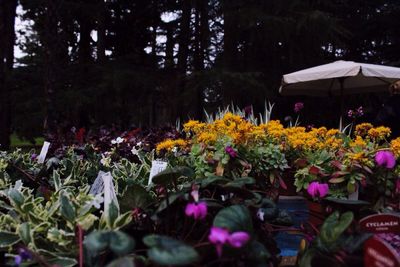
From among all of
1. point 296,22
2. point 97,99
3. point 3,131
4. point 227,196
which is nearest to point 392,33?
point 296,22

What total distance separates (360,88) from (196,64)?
4682mm

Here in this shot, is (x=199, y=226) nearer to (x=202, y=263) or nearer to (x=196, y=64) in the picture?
(x=202, y=263)

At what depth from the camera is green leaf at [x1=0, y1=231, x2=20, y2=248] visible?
1197 millimetres

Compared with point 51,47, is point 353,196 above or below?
below

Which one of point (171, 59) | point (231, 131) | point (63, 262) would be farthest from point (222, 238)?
point (171, 59)

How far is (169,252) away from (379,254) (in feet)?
1.54

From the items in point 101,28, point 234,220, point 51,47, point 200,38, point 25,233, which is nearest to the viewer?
point 234,220

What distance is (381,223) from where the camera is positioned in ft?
4.33

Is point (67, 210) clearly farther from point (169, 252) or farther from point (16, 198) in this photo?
point (169, 252)

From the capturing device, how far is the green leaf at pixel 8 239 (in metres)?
1.20

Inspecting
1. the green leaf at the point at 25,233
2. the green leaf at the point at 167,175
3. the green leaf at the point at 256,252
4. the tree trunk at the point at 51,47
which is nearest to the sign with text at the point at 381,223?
the green leaf at the point at 256,252

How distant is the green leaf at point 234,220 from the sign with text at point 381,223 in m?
0.42

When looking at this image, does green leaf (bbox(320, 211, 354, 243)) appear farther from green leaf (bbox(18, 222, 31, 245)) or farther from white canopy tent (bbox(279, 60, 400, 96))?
white canopy tent (bbox(279, 60, 400, 96))

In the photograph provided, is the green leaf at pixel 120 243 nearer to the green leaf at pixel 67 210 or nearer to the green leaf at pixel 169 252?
the green leaf at pixel 169 252
